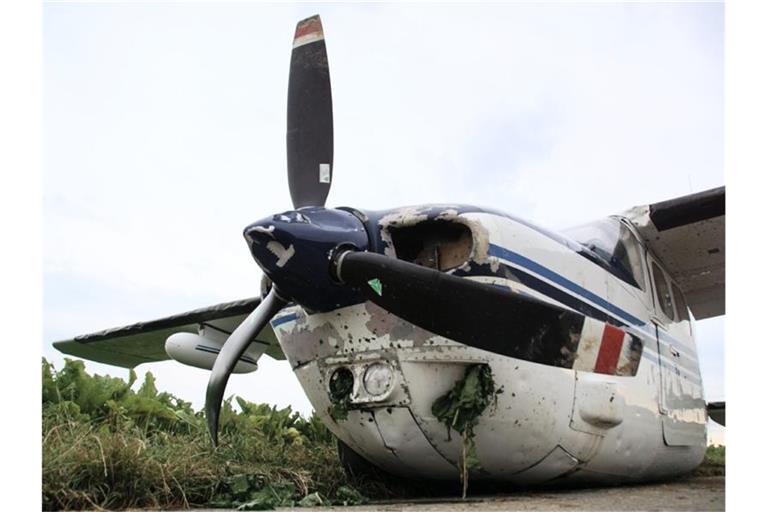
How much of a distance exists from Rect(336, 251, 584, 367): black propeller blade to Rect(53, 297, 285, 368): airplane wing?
363cm

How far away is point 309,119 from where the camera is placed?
612 centimetres

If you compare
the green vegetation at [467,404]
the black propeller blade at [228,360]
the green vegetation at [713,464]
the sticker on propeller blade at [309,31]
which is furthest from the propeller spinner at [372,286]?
the green vegetation at [713,464]

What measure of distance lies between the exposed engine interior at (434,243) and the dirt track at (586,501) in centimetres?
171

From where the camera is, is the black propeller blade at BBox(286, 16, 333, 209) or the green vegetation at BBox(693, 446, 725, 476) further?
the green vegetation at BBox(693, 446, 725, 476)

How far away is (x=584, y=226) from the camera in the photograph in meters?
7.27

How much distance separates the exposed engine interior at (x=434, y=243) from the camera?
5738 mm

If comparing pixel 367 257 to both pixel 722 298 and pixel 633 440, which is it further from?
pixel 722 298

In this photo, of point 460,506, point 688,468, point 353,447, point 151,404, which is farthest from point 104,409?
point 688,468

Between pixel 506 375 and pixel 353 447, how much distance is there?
1.54 meters

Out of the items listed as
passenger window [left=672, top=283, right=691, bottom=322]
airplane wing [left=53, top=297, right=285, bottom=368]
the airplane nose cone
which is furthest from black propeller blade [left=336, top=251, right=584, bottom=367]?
airplane wing [left=53, top=297, right=285, bottom=368]

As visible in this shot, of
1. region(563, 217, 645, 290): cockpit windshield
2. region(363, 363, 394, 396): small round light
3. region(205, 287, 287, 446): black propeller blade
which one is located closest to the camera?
region(363, 363, 394, 396): small round light

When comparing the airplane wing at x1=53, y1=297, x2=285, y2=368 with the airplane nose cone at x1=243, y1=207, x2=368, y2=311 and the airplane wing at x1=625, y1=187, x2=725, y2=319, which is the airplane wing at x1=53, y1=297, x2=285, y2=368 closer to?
the airplane nose cone at x1=243, y1=207, x2=368, y2=311

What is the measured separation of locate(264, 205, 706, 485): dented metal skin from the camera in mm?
5617

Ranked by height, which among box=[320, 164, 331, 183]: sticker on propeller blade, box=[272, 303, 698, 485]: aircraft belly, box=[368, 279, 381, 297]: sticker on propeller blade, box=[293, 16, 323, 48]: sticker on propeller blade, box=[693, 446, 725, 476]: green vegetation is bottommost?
box=[693, 446, 725, 476]: green vegetation
